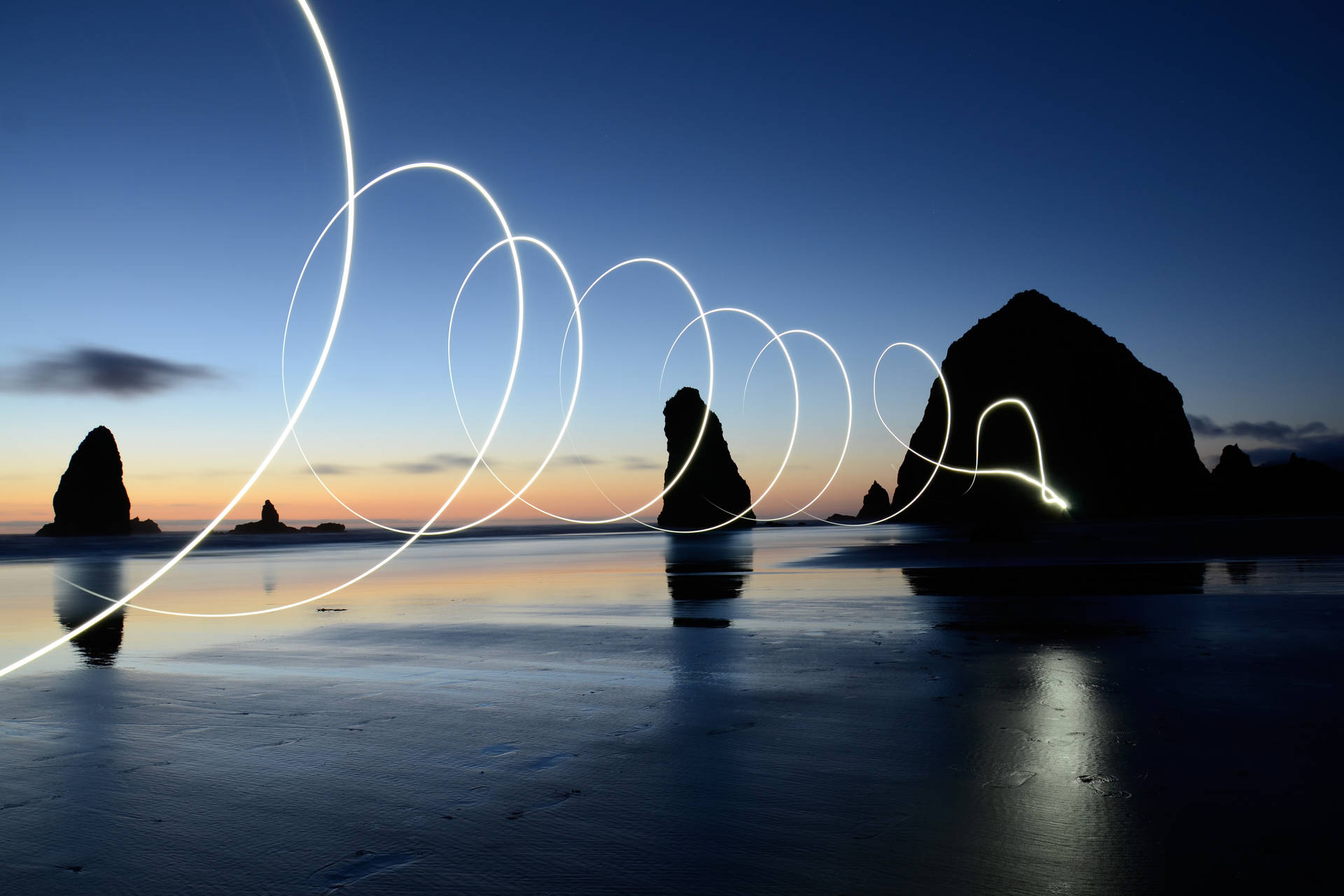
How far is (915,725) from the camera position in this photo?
6207mm

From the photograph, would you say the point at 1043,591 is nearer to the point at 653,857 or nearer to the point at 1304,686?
the point at 1304,686

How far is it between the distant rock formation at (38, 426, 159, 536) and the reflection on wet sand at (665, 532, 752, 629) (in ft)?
365

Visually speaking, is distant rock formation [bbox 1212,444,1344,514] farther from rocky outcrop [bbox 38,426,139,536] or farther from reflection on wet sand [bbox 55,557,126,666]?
rocky outcrop [bbox 38,426,139,536]

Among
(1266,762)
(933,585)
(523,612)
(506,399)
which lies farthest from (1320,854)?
(506,399)

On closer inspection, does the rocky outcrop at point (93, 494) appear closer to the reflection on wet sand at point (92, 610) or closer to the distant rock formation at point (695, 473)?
the distant rock formation at point (695, 473)

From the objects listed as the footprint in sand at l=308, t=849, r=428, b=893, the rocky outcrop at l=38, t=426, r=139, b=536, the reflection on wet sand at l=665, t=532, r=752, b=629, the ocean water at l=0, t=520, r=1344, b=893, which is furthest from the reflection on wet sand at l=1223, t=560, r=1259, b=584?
the rocky outcrop at l=38, t=426, r=139, b=536

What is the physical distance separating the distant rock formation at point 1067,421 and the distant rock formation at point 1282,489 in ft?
13.1

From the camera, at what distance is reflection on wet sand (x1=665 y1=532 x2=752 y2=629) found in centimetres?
1335

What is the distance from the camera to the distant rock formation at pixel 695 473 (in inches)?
5581

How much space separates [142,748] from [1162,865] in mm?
6536

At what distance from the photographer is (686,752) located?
5.66m

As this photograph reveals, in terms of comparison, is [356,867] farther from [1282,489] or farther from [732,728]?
[1282,489]

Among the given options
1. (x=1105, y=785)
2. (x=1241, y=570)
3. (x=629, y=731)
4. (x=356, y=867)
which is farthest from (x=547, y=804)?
(x=1241, y=570)

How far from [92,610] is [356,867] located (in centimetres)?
1577
